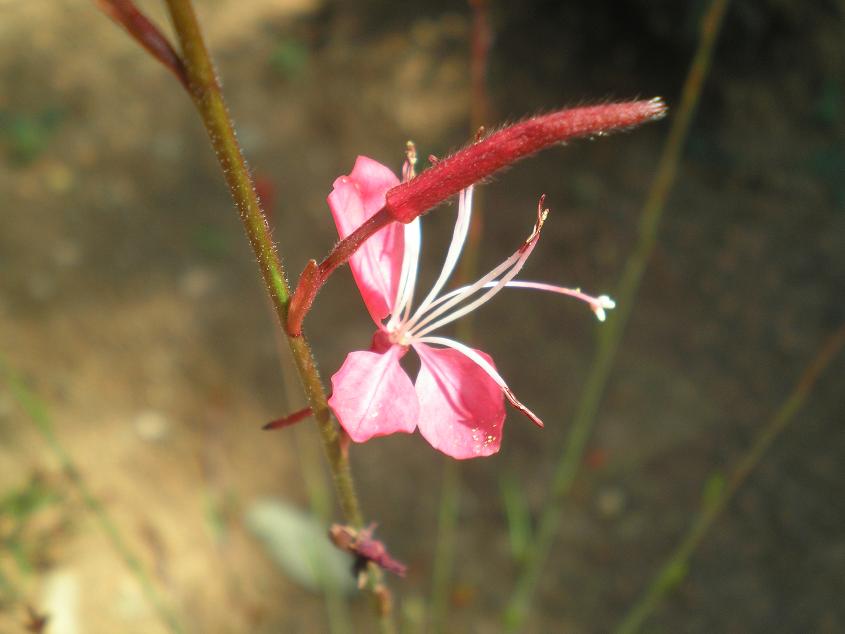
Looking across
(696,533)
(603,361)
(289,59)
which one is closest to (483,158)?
(603,361)

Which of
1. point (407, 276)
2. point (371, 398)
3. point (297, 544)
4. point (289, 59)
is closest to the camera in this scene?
point (371, 398)

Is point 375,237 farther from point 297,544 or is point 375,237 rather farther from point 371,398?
point 297,544

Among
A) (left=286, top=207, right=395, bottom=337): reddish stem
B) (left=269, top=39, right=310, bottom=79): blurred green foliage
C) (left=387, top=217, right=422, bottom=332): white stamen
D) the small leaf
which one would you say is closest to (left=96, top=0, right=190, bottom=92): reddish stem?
(left=286, top=207, right=395, bottom=337): reddish stem

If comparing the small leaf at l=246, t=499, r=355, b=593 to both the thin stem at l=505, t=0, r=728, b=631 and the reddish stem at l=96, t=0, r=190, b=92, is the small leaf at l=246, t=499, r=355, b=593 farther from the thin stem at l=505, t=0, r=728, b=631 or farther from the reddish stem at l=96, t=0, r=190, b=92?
the reddish stem at l=96, t=0, r=190, b=92

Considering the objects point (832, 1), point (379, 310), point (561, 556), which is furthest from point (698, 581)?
point (832, 1)

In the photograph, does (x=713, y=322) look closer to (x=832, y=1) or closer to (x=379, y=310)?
(x=832, y=1)

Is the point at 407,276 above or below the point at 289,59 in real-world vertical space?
below

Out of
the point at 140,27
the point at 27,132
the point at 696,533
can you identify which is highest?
the point at 27,132
